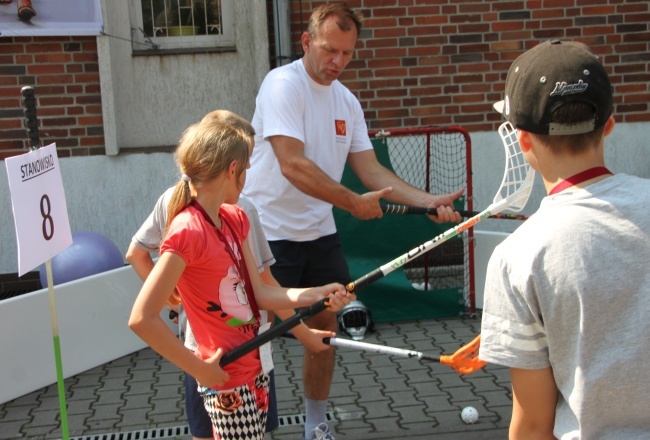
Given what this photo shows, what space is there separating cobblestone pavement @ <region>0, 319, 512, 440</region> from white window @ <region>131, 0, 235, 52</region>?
8.96 feet

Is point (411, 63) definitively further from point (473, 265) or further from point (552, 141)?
point (552, 141)

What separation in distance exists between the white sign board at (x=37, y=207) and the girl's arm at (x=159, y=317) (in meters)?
1.15

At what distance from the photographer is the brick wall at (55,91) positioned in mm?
6957

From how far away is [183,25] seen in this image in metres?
7.36

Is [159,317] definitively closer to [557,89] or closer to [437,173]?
[557,89]

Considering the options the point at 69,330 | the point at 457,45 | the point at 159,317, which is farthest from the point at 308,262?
the point at 457,45

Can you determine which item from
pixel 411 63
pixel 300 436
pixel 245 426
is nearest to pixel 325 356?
pixel 300 436

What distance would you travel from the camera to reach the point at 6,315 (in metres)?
5.27

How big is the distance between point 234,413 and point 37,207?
1.45m

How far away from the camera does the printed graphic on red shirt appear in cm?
429

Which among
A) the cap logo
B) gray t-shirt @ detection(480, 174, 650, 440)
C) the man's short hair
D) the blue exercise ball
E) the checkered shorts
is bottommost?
the blue exercise ball

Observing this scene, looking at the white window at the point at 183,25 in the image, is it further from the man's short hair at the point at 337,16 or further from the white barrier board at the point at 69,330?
the man's short hair at the point at 337,16

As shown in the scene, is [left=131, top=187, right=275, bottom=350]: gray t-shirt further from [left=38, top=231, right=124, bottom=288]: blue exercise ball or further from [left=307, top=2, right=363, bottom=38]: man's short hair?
[left=38, top=231, right=124, bottom=288]: blue exercise ball

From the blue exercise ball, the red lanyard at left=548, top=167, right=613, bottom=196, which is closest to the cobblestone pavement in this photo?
the blue exercise ball
